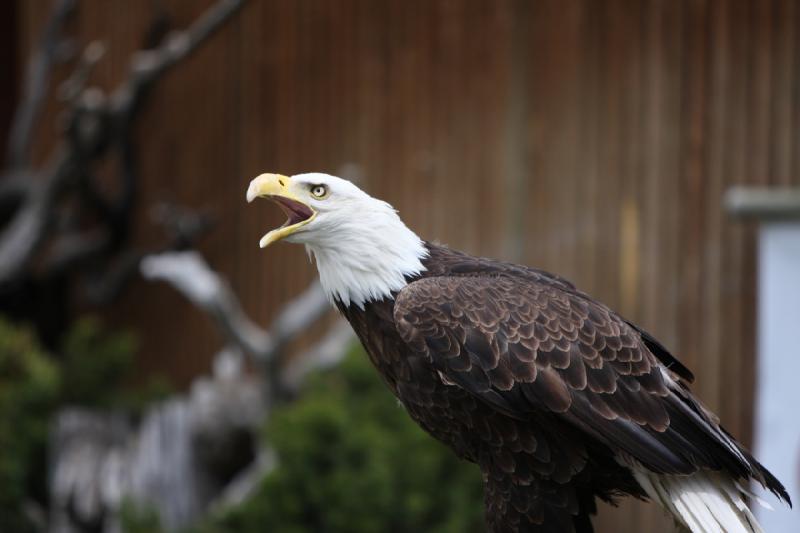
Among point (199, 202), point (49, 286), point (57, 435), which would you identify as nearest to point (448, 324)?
point (57, 435)

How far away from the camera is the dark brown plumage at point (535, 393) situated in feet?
8.41

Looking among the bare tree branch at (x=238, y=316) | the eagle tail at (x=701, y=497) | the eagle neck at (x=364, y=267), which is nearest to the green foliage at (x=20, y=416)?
the bare tree branch at (x=238, y=316)

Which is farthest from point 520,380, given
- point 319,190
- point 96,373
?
point 96,373

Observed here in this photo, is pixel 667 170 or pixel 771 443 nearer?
pixel 771 443

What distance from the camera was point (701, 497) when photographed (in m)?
2.62

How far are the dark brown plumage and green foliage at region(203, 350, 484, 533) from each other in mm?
2283

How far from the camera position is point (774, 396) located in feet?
15.0

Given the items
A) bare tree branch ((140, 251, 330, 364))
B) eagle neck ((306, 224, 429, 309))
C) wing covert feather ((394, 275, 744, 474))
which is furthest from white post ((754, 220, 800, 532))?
eagle neck ((306, 224, 429, 309))

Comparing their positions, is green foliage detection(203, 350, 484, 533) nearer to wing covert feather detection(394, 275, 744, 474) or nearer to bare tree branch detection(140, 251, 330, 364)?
bare tree branch detection(140, 251, 330, 364)

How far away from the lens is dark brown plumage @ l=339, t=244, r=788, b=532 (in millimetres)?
2562

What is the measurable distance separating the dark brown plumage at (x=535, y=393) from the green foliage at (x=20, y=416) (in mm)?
3915

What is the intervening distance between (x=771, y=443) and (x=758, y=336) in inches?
25.2

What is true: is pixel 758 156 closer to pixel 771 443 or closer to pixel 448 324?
pixel 771 443

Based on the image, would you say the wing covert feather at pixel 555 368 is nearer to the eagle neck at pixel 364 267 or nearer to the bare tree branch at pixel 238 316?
the eagle neck at pixel 364 267
